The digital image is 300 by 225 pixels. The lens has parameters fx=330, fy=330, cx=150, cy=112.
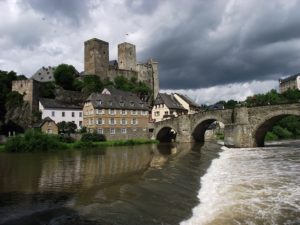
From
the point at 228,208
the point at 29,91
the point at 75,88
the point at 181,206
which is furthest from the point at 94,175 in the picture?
the point at 75,88

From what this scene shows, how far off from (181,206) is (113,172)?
827 cm

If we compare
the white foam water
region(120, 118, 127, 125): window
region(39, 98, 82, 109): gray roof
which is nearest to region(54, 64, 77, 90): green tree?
region(39, 98, 82, 109): gray roof

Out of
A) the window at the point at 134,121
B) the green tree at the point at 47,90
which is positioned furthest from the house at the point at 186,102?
the green tree at the point at 47,90

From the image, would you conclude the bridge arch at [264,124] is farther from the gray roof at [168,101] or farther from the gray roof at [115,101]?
the gray roof at [168,101]

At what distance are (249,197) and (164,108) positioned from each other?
2141 inches

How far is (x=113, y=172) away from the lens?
59.7 ft

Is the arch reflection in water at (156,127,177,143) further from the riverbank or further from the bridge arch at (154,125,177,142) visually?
→ the riverbank

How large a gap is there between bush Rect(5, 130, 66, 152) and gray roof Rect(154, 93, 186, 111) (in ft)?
101

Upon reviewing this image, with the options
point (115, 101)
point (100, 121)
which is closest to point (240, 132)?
point (100, 121)

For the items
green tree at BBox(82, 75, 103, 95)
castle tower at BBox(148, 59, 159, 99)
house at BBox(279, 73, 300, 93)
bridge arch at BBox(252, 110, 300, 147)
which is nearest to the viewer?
bridge arch at BBox(252, 110, 300, 147)

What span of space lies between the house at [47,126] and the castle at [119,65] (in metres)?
35.2

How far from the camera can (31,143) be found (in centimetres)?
3650

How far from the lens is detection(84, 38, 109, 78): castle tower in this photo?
82.1m

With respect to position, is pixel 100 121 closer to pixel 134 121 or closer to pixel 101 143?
pixel 134 121
